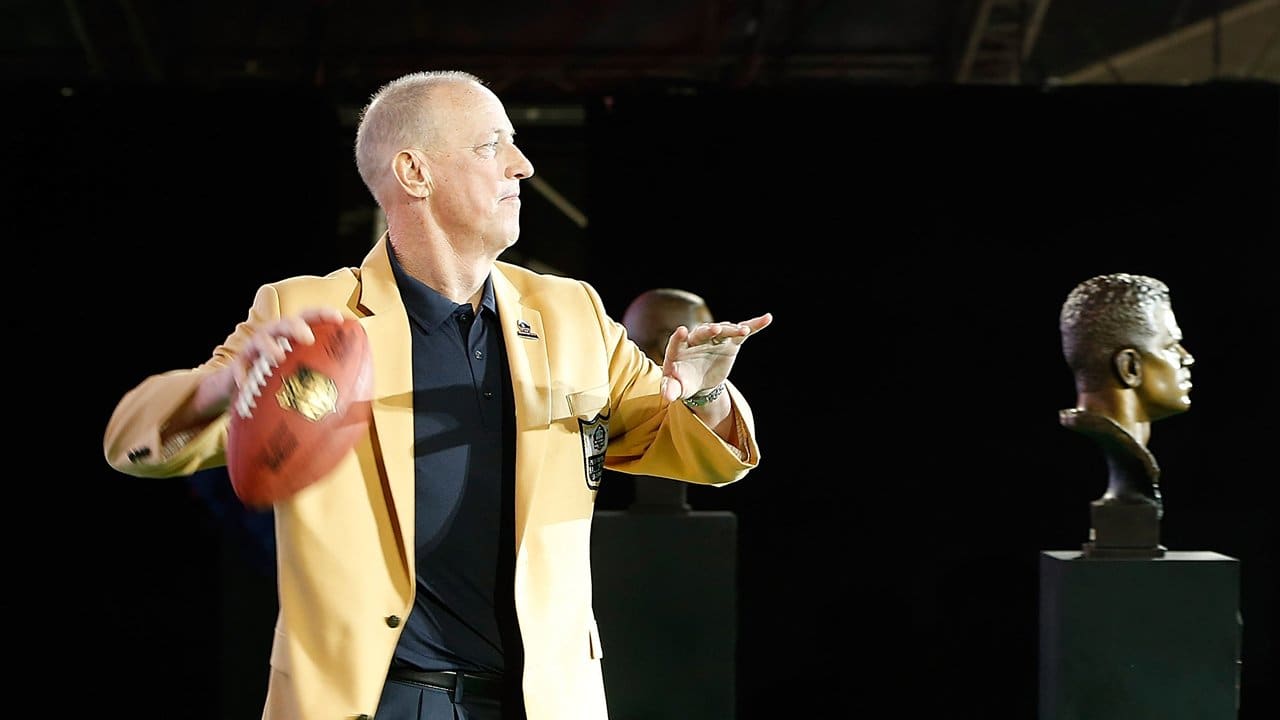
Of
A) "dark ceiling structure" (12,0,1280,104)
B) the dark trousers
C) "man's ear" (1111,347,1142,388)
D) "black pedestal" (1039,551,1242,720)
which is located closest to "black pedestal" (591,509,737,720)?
"black pedestal" (1039,551,1242,720)

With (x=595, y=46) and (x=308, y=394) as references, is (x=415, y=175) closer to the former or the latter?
(x=308, y=394)

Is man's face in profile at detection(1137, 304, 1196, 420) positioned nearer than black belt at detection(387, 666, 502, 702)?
No

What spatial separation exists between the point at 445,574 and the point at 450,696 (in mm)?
150

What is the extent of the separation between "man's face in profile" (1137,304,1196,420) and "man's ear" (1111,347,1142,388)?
0.5 inches

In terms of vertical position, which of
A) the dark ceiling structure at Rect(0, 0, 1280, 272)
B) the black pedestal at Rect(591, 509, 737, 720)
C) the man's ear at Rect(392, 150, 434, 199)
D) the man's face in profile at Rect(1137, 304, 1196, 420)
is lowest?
the black pedestal at Rect(591, 509, 737, 720)

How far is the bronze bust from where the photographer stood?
11.4ft

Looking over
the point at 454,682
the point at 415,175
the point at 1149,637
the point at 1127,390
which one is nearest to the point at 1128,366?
the point at 1127,390

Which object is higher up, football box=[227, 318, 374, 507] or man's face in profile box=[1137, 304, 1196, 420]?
man's face in profile box=[1137, 304, 1196, 420]

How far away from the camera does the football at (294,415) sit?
1.52 meters

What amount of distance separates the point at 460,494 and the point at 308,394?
10.2 inches

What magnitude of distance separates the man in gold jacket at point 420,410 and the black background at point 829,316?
2756 mm

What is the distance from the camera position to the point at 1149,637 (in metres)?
Answer: 3.47

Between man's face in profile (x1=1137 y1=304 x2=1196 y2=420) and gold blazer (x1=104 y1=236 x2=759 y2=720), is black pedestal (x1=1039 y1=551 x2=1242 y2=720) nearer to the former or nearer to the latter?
man's face in profile (x1=1137 y1=304 x2=1196 y2=420)

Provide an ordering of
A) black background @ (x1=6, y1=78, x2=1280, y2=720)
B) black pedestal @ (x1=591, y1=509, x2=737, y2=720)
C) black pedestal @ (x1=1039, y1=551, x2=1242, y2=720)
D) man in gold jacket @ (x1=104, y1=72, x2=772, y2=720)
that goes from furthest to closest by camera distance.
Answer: black background @ (x1=6, y1=78, x2=1280, y2=720)
black pedestal @ (x1=591, y1=509, x2=737, y2=720)
black pedestal @ (x1=1039, y1=551, x2=1242, y2=720)
man in gold jacket @ (x1=104, y1=72, x2=772, y2=720)
